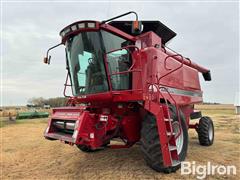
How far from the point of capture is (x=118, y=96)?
534 centimetres

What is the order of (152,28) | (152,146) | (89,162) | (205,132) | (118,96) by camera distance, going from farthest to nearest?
(205,132)
(152,28)
(89,162)
(118,96)
(152,146)

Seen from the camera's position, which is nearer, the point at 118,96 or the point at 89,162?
the point at 118,96

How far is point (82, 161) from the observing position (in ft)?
21.1

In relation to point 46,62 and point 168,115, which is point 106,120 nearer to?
point 168,115

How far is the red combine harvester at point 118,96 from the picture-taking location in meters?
4.95

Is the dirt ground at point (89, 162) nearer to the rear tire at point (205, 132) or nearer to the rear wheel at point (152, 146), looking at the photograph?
the rear wheel at point (152, 146)

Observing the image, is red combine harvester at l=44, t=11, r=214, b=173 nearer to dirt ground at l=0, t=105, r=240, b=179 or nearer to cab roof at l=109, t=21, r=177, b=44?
dirt ground at l=0, t=105, r=240, b=179

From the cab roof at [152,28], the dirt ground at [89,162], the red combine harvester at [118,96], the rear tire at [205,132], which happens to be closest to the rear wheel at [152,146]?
the red combine harvester at [118,96]

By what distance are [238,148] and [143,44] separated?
4662mm

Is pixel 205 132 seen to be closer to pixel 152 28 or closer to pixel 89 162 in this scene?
pixel 152 28

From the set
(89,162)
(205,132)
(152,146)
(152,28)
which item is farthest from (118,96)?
(205,132)

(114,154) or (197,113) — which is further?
(197,113)

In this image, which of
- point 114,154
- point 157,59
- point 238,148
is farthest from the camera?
point 238,148

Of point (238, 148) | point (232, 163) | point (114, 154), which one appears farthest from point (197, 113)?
point (114, 154)
